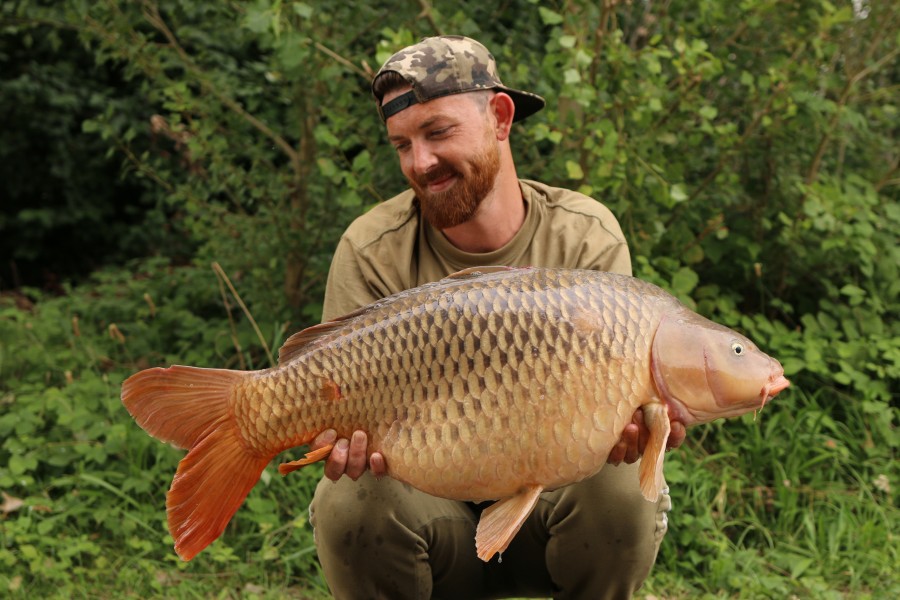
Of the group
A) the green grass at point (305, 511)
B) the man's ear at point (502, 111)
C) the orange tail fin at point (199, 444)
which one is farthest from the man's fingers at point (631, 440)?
the green grass at point (305, 511)

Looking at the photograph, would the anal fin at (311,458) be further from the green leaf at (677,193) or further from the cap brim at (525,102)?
the green leaf at (677,193)

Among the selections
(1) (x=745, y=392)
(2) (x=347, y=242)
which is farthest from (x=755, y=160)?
(1) (x=745, y=392)

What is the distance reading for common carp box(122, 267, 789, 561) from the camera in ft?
Result: 4.81

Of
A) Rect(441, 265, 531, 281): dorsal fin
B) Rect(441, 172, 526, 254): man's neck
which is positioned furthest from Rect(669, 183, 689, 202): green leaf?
Rect(441, 265, 531, 281): dorsal fin

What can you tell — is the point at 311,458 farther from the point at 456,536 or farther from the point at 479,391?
the point at 456,536

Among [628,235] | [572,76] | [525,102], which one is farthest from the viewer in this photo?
[628,235]

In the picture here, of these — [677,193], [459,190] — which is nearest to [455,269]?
[459,190]

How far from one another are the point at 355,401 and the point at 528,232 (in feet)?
1.90

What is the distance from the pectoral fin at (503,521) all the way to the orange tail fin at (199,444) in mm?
353

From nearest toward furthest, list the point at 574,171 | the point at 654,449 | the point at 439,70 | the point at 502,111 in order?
the point at 654,449, the point at 439,70, the point at 502,111, the point at 574,171

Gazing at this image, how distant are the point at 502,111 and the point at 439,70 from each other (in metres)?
0.17

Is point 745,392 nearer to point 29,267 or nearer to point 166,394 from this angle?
point 166,394

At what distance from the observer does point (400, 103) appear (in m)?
1.83

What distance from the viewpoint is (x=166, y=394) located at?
1.56 metres
